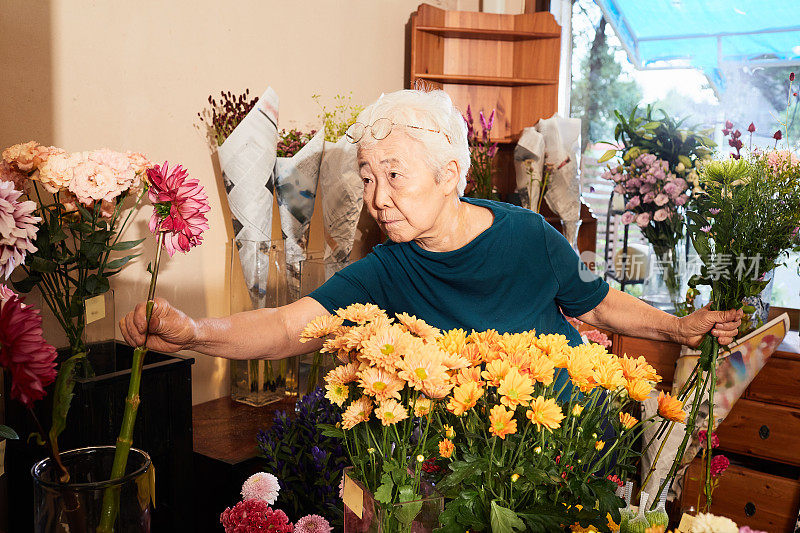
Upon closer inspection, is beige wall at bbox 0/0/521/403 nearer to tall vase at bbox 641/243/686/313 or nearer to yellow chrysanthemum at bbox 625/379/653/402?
tall vase at bbox 641/243/686/313

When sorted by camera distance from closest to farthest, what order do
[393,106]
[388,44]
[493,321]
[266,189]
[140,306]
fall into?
[140,306] → [393,106] → [493,321] → [266,189] → [388,44]

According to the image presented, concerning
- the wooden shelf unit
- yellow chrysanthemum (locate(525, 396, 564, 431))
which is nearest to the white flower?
yellow chrysanthemum (locate(525, 396, 564, 431))

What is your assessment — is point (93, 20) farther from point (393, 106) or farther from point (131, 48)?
point (393, 106)

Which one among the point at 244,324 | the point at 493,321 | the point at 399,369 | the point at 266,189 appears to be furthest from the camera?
the point at 266,189

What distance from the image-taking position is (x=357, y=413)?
72cm

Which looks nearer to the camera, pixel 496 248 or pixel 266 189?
pixel 496 248

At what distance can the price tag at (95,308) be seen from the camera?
1506 mm

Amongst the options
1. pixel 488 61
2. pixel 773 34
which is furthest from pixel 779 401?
pixel 488 61

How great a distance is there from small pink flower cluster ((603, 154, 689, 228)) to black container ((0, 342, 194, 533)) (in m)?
1.86

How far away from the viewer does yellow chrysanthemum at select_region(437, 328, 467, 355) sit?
0.75 meters

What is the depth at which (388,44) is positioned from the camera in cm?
287

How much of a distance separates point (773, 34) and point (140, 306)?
3.11m

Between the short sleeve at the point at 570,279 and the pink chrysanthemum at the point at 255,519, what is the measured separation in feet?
3.16

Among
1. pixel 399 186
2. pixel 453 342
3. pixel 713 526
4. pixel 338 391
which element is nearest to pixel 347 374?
pixel 338 391
